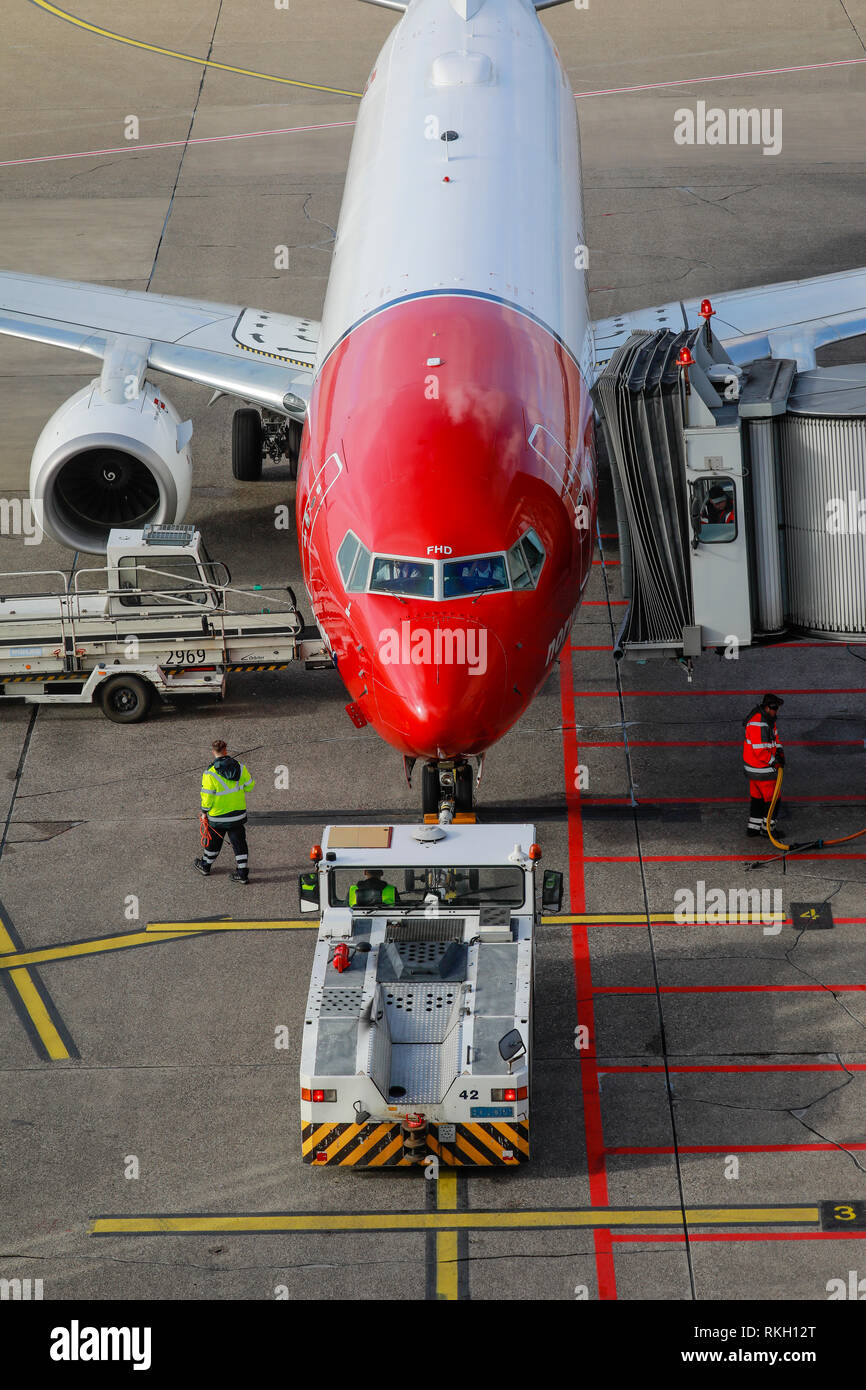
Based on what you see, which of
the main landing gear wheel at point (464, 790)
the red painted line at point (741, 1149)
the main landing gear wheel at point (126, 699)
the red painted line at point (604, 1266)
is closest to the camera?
the red painted line at point (604, 1266)

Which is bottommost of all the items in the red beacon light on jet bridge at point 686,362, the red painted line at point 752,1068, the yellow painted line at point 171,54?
the red painted line at point 752,1068

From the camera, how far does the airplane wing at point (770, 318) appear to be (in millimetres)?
27266

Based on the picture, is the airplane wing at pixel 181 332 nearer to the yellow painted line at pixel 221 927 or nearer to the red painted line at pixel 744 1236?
the yellow painted line at pixel 221 927

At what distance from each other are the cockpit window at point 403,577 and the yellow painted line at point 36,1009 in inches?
231

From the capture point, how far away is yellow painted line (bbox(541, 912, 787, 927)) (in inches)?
780

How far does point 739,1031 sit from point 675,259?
23803 mm

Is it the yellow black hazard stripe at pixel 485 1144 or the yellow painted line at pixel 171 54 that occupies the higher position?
the yellow painted line at pixel 171 54

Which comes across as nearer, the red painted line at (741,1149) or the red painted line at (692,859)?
the red painted line at (741,1149)

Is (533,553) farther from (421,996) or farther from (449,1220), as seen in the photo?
(449,1220)

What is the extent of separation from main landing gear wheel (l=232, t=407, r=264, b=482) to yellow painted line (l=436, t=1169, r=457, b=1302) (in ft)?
54.6

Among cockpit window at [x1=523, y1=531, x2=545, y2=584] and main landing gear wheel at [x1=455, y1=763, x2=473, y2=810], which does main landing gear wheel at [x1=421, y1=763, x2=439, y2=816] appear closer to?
main landing gear wheel at [x1=455, y1=763, x2=473, y2=810]

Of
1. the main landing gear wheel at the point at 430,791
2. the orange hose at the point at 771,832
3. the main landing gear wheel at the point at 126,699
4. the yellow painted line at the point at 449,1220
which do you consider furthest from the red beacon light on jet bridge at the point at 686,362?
the yellow painted line at the point at 449,1220

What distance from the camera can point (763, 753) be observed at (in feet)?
68.2

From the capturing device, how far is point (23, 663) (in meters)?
23.4
